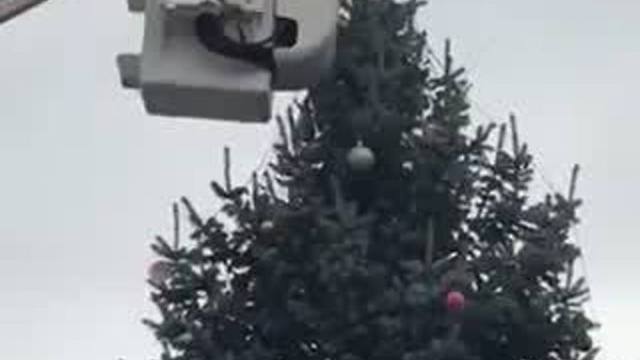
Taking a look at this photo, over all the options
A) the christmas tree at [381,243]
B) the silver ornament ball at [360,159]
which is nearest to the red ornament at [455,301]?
the christmas tree at [381,243]

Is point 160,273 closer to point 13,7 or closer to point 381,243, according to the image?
point 381,243

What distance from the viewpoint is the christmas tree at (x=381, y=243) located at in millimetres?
8891

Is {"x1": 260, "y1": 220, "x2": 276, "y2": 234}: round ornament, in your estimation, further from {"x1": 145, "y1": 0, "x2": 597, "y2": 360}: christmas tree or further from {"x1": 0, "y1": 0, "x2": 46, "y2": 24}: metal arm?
{"x1": 0, "y1": 0, "x2": 46, "y2": 24}: metal arm

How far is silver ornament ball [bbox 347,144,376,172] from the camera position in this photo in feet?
30.5

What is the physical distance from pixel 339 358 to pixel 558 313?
1255 millimetres

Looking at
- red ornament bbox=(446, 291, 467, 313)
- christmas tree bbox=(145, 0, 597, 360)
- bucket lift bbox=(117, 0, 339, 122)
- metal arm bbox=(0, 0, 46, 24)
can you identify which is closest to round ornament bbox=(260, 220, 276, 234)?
christmas tree bbox=(145, 0, 597, 360)

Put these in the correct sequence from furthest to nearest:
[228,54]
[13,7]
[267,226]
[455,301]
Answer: [267,226] < [455,301] < [13,7] < [228,54]

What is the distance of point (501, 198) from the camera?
9508mm

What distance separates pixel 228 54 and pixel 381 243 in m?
6.24

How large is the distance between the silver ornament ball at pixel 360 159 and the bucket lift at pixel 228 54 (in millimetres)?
6039

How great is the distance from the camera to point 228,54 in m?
3.20

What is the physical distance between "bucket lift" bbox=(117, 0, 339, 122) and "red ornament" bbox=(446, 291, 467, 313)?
5409 mm

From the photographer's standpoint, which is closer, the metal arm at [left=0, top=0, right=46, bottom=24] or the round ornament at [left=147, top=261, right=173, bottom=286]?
the metal arm at [left=0, top=0, right=46, bottom=24]

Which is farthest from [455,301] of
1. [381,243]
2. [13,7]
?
[13,7]
